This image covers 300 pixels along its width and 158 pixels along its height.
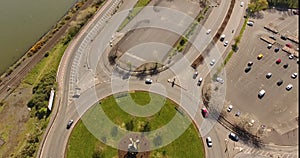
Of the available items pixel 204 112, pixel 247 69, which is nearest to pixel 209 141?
pixel 204 112

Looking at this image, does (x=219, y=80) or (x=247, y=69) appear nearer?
(x=219, y=80)

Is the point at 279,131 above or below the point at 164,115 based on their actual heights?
below

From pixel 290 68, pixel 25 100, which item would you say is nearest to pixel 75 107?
pixel 25 100

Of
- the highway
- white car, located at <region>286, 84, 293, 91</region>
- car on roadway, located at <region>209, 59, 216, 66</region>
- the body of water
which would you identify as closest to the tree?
the highway

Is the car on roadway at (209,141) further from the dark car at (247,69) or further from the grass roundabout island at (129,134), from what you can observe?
the dark car at (247,69)

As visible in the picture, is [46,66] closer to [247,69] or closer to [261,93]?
[247,69]

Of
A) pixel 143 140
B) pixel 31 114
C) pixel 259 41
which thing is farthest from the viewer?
pixel 259 41

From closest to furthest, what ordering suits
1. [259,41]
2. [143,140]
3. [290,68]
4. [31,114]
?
[143,140], [31,114], [290,68], [259,41]

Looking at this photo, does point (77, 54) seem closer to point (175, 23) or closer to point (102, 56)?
point (102, 56)

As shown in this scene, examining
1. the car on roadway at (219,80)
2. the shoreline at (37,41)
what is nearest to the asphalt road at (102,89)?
the car on roadway at (219,80)
